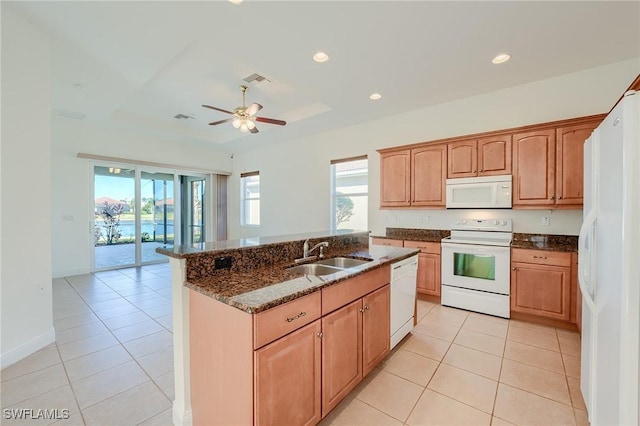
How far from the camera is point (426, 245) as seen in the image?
387 centimetres

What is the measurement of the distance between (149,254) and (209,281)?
6.01 meters

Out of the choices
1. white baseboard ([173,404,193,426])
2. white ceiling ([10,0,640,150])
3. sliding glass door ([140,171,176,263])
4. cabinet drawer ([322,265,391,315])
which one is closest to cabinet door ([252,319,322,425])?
cabinet drawer ([322,265,391,315])

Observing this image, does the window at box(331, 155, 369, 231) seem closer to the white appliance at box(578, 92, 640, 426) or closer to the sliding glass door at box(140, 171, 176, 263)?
the white appliance at box(578, 92, 640, 426)

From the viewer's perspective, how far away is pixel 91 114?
4.80 m

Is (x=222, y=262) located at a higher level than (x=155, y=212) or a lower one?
lower

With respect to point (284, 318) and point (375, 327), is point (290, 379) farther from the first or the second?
point (375, 327)

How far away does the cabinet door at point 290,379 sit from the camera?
4.11 ft

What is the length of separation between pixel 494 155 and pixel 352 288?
296 cm

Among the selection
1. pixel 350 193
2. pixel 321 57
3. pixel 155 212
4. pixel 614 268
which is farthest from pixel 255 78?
pixel 155 212

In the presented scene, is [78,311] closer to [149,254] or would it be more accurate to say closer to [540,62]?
[149,254]

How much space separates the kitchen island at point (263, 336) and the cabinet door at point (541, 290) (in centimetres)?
215

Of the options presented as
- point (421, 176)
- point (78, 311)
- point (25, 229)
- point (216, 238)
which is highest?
point (421, 176)

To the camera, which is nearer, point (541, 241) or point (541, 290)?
point (541, 290)

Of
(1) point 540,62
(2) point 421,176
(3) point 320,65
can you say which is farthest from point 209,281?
(1) point 540,62
